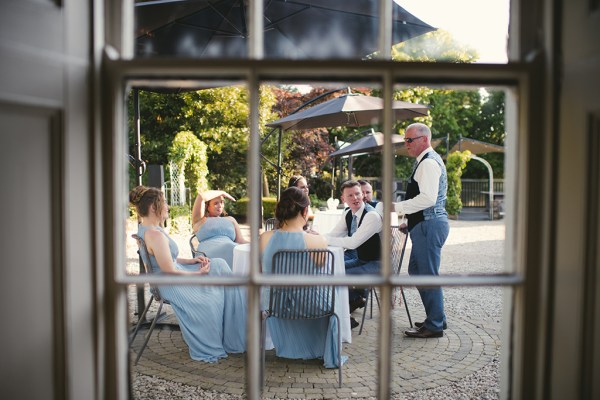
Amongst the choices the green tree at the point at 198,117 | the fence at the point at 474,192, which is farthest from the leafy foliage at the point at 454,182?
the green tree at the point at 198,117

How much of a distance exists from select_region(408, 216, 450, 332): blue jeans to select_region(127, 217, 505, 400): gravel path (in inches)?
22.1

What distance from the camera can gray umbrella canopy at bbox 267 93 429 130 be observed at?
15.8 feet

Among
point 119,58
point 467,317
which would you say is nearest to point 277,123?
point 467,317

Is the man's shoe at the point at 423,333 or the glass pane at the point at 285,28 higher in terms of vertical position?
the glass pane at the point at 285,28

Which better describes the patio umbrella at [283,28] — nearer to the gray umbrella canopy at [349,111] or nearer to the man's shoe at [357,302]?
the gray umbrella canopy at [349,111]

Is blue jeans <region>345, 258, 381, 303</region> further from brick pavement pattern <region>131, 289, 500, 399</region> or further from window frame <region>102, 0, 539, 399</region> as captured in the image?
window frame <region>102, 0, 539, 399</region>

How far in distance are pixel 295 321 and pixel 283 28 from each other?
2.69 meters

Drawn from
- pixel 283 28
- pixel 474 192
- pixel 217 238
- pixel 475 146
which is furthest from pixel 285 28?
pixel 474 192

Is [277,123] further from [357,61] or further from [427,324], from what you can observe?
[357,61]

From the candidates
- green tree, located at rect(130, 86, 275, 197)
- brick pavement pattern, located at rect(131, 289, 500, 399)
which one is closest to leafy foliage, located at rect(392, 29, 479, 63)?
green tree, located at rect(130, 86, 275, 197)

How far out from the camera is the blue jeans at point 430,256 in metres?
3.65

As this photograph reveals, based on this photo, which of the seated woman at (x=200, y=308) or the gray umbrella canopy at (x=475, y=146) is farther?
the gray umbrella canopy at (x=475, y=146)

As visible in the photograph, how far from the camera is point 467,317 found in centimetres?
438

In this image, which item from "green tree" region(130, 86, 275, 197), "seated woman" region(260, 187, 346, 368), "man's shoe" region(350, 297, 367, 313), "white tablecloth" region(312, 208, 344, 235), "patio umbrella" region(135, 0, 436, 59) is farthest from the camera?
"green tree" region(130, 86, 275, 197)
